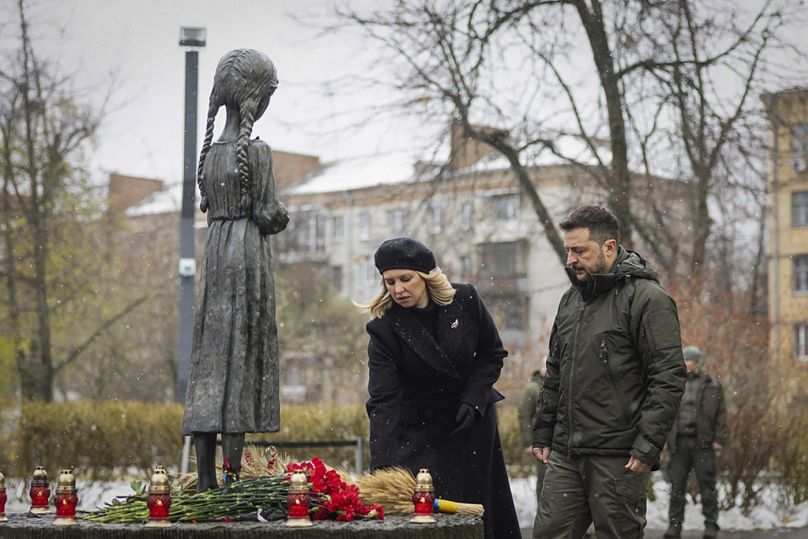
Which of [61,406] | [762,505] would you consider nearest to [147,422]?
[61,406]

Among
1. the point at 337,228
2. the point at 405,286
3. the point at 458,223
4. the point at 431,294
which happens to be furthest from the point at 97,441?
the point at 337,228

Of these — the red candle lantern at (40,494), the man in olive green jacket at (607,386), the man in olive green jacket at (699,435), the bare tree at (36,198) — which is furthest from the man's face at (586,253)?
the bare tree at (36,198)

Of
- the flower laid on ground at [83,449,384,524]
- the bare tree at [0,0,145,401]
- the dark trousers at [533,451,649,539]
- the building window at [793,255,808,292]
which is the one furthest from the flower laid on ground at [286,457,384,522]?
the building window at [793,255,808,292]

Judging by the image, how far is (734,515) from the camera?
17188 mm

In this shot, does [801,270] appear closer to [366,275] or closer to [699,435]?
[366,275]

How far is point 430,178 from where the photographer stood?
2172 cm

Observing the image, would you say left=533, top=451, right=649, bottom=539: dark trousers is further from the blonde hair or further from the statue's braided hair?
the statue's braided hair

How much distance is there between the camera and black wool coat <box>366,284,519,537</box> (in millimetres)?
7352

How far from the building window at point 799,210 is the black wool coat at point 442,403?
52.9 m

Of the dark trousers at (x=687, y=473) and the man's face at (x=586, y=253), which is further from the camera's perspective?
the dark trousers at (x=687, y=473)

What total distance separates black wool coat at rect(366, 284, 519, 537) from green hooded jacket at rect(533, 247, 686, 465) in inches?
18.5

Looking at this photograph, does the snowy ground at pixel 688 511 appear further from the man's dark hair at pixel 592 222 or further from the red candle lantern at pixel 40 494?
the red candle lantern at pixel 40 494

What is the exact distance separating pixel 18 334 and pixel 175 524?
1905cm

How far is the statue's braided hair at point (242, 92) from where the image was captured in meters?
7.11
